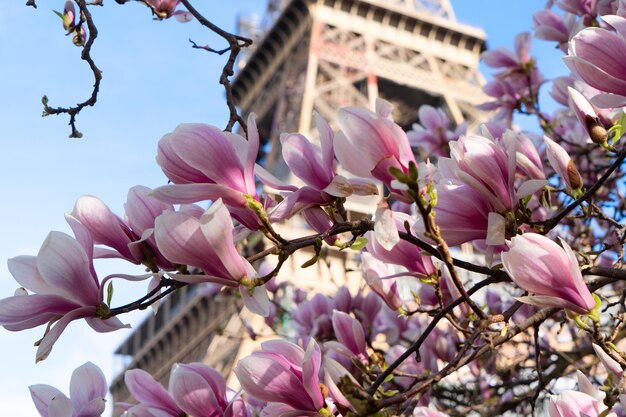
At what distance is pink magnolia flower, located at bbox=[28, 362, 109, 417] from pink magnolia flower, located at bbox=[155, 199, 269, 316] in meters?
0.49

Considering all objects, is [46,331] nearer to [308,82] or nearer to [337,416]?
[337,416]

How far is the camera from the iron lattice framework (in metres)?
22.0

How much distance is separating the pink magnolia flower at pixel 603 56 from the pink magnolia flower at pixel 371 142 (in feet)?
1.33

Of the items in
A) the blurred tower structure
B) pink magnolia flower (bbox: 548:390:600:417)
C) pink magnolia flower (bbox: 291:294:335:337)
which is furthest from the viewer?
the blurred tower structure

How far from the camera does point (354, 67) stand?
2223 centimetres

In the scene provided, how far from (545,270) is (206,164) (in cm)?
63

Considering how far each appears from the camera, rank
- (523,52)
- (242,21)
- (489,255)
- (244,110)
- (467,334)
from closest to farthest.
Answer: (489,255) → (467,334) → (523,52) → (244,110) → (242,21)

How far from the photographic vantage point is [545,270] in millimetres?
1370

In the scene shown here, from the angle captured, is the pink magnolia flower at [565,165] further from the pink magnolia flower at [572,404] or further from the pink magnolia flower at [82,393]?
the pink magnolia flower at [82,393]

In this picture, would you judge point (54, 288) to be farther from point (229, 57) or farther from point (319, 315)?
point (319, 315)

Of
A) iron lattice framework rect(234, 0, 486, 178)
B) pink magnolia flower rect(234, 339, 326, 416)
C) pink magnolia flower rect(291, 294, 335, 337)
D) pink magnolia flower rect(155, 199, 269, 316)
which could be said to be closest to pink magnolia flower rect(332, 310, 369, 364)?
pink magnolia flower rect(234, 339, 326, 416)

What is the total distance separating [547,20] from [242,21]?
35.3 m

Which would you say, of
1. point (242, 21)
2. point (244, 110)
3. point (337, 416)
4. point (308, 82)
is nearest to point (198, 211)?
point (337, 416)

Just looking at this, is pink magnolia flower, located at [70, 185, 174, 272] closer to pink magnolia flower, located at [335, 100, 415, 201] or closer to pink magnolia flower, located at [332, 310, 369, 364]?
pink magnolia flower, located at [335, 100, 415, 201]
